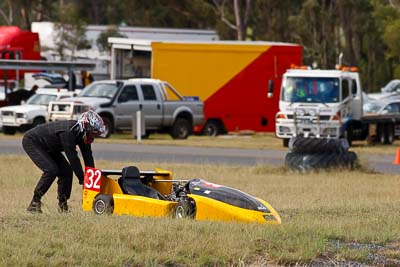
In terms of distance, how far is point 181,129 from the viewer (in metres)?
38.6

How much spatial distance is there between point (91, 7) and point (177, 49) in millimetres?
42593

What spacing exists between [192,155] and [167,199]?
16.6 metres

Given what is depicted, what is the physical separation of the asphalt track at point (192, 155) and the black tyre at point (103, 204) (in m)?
12.5

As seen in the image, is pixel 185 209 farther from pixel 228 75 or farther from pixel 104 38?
pixel 104 38

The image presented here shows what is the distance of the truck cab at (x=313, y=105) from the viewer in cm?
3425

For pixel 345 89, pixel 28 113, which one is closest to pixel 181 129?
pixel 28 113

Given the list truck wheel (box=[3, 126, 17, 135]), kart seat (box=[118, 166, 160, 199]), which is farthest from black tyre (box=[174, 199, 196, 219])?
truck wheel (box=[3, 126, 17, 135])

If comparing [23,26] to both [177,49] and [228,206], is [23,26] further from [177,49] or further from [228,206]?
[228,206]

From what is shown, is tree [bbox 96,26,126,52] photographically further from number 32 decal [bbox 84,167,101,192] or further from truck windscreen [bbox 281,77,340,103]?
number 32 decal [bbox 84,167,101,192]

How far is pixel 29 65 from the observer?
1593 inches

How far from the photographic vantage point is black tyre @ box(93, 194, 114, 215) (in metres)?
13.8

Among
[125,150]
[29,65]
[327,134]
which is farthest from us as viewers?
[29,65]

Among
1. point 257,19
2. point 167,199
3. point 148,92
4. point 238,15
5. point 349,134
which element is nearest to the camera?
point 167,199

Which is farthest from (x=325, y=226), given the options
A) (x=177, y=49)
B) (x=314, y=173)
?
(x=177, y=49)
